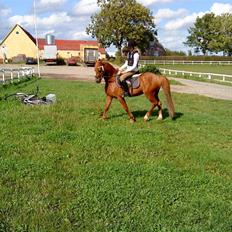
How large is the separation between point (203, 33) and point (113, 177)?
11583 centimetres

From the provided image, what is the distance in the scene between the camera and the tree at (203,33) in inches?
4461

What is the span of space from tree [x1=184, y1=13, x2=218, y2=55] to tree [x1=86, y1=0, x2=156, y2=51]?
31390 mm

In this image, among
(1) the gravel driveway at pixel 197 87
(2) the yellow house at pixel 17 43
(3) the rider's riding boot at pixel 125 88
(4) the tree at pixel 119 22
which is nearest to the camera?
(3) the rider's riding boot at pixel 125 88

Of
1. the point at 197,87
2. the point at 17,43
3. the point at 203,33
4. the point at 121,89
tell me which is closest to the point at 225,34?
the point at 203,33

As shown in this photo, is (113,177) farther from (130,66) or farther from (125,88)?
(130,66)

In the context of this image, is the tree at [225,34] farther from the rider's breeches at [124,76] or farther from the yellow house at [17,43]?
the rider's breeches at [124,76]

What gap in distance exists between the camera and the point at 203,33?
116 metres

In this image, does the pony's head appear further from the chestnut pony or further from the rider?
the rider

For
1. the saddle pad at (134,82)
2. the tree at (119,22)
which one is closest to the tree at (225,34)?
the tree at (119,22)

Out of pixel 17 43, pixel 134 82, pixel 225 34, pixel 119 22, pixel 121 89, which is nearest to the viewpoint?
pixel 121 89

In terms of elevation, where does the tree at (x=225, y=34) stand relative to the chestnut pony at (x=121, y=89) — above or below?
above

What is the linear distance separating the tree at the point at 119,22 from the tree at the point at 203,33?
103ft

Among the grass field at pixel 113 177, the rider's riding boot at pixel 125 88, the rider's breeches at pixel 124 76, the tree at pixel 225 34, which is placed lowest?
the grass field at pixel 113 177

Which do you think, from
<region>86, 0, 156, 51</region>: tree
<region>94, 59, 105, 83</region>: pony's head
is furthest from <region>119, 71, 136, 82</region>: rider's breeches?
<region>86, 0, 156, 51</region>: tree
